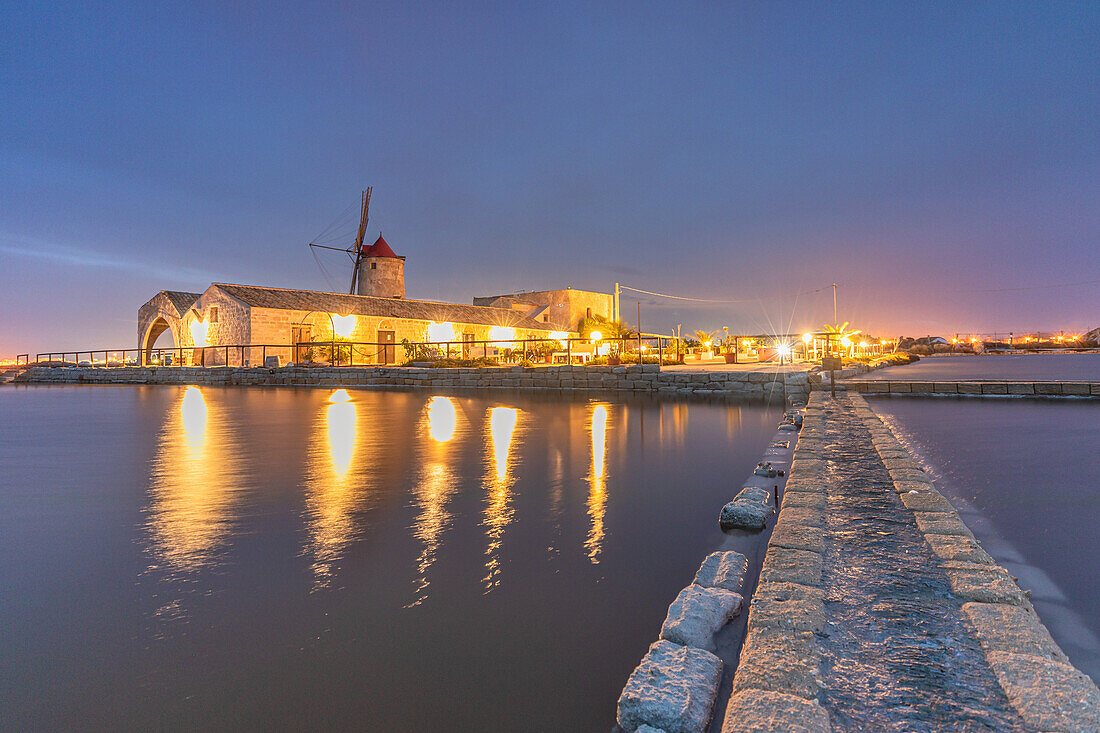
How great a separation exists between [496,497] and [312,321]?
22.8m

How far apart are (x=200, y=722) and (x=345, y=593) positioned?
70cm

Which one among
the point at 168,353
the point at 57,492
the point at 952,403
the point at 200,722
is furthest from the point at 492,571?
the point at 168,353

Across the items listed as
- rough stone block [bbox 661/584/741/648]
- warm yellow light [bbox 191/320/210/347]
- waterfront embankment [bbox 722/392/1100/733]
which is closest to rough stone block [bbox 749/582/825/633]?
waterfront embankment [bbox 722/392/1100/733]

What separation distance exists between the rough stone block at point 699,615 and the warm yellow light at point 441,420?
4266 mm

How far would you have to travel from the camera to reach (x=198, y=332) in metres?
24.3

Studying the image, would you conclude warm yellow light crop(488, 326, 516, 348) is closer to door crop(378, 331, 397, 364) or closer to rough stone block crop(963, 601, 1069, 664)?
door crop(378, 331, 397, 364)

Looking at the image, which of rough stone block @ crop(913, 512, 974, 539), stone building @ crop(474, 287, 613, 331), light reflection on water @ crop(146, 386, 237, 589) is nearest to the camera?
rough stone block @ crop(913, 512, 974, 539)

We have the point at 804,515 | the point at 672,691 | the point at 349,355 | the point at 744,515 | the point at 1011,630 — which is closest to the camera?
the point at 672,691

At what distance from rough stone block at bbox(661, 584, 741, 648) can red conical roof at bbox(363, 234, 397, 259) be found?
112 feet

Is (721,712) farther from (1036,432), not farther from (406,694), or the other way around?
(1036,432)

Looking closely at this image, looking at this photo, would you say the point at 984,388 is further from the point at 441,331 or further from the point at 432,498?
the point at 441,331

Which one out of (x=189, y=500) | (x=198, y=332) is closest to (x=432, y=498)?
(x=189, y=500)

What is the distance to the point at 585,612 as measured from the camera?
76.2 inches

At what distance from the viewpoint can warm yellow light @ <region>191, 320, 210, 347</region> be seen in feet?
A: 78.5
